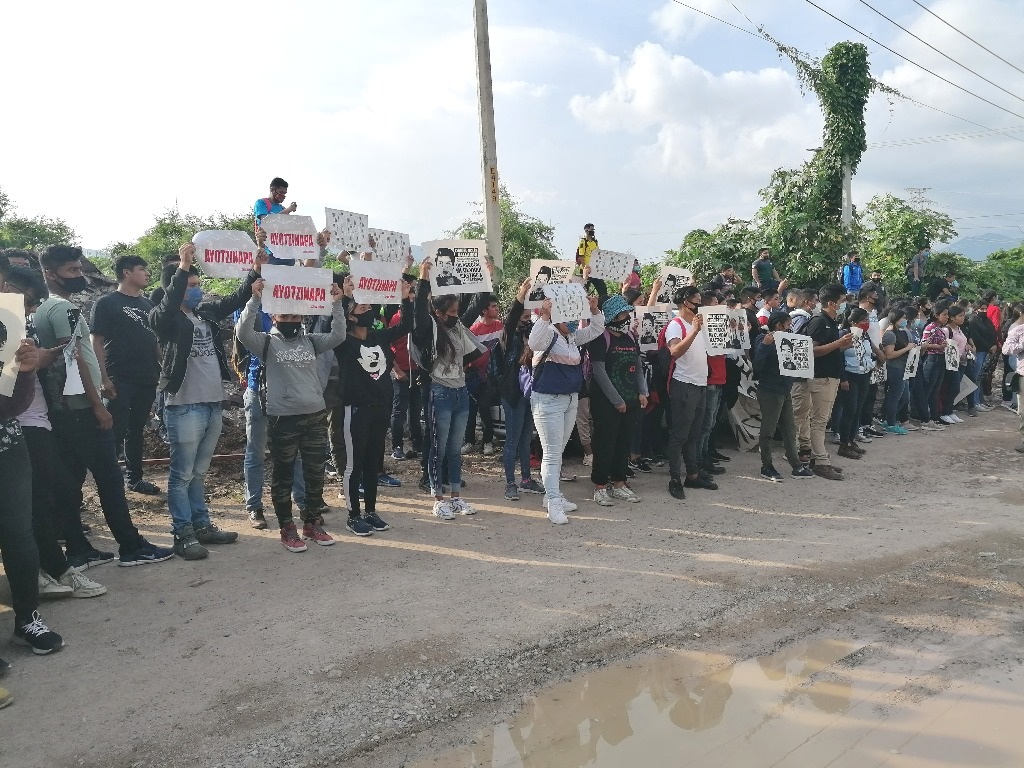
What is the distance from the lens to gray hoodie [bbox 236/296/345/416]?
5496mm

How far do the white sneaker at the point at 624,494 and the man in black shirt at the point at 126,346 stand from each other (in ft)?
14.6

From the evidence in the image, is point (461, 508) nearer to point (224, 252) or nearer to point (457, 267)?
point (457, 267)

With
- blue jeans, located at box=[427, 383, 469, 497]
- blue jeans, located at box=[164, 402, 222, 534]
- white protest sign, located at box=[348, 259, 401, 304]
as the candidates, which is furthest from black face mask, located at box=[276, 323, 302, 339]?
blue jeans, located at box=[427, 383, 469, 497]

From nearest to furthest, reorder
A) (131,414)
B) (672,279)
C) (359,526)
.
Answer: (359,526) → (131,414) → (672,279)

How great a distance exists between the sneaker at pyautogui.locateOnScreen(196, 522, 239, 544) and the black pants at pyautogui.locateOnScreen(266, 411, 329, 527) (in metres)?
0.50

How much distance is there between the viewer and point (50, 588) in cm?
480

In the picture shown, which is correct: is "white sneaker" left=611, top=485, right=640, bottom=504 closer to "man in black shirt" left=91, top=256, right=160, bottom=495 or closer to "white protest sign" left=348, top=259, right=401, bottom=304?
"white protest sign" left=348, top=259, right=401, bottom=304

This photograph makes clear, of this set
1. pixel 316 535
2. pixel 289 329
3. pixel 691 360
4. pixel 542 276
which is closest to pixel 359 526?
pixel 316 535

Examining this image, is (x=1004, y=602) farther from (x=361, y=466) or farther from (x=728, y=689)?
(x=361, y=466)

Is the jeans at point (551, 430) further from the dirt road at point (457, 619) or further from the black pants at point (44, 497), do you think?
the black pants at point (44, 497)

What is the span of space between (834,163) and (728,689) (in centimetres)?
2261

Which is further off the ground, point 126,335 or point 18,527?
point 126,335

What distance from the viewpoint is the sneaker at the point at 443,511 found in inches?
263

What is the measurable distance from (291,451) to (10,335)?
2.15 meters
